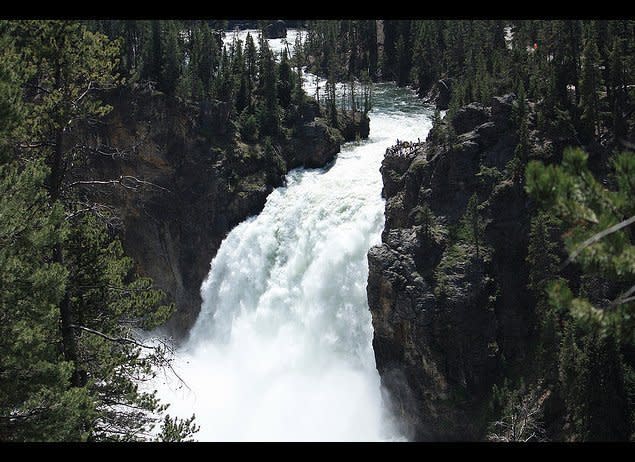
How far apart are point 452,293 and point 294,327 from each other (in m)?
10.7

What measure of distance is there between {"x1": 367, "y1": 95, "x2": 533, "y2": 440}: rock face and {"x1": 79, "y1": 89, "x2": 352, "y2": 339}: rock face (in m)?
16.3

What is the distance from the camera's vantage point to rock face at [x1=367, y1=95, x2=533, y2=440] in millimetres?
30641

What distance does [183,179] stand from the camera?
49.2 m

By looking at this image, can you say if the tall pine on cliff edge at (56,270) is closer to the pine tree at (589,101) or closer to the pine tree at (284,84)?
the pine tree at (589,101)

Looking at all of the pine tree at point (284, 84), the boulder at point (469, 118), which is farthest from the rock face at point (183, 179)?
the boulder at point (469, 118)

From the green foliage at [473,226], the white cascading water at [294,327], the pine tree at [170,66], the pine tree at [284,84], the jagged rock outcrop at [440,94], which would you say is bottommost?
the white cascading water at [294,327]

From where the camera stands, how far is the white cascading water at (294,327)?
33281mm

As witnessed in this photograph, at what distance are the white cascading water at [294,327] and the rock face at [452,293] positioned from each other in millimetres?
2442

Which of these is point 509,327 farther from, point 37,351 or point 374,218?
point 37,351

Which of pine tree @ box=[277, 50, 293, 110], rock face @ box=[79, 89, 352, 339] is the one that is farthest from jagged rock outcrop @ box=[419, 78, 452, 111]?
rock face @ box=[79, 89, 352, 339]

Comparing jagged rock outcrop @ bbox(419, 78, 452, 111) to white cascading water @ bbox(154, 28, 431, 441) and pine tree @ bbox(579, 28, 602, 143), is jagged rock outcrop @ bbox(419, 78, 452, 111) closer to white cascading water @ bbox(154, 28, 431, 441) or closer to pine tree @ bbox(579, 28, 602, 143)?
white cascading water @ bbox(154, 28, 431, 441)

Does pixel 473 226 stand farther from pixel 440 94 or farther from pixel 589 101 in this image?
pixel 440 94

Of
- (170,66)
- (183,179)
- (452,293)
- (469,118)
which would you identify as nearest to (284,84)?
(170,66)
